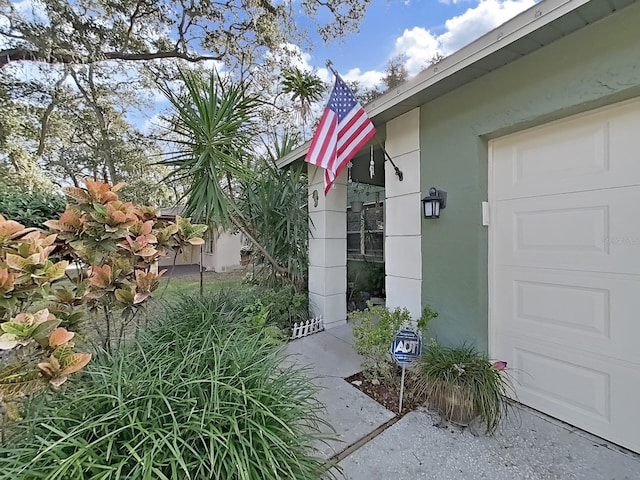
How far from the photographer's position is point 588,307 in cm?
220

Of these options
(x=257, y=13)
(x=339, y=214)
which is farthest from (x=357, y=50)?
(x=339, y=214)

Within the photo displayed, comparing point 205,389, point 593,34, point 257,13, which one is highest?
point 257,13

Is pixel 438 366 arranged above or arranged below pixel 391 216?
below

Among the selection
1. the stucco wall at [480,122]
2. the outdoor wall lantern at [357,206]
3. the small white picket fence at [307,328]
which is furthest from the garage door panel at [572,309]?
the outdoor wall lantern at [357,206]

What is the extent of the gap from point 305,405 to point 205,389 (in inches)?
22.5

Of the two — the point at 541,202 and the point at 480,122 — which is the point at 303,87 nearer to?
the point at 480,122

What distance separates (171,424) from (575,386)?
2780mm

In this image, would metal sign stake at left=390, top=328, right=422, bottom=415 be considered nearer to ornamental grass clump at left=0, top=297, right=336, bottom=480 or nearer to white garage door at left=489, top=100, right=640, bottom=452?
white garage door at left=489, top=100, right=640, bottom=452

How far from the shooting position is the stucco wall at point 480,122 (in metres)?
1.94

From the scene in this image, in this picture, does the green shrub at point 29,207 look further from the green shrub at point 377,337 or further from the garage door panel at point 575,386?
the garage door panel at point 575,386

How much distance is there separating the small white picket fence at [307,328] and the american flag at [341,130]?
2.39m

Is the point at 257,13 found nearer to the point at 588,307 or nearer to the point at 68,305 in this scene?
the point at 68,305

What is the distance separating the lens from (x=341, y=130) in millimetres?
2930

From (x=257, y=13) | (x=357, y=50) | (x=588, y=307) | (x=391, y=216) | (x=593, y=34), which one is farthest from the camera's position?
(x=357, y=50)
